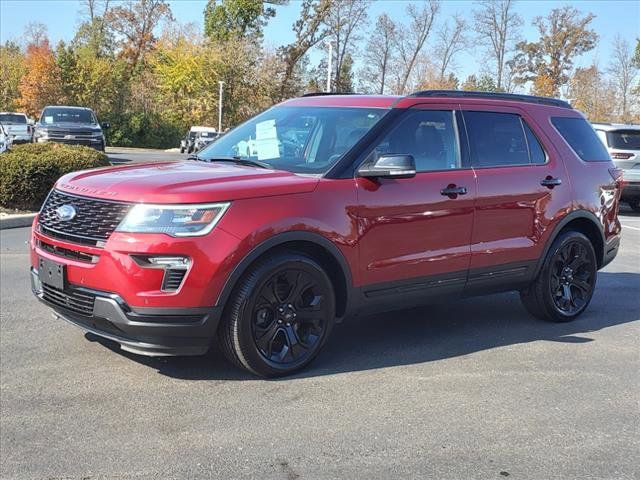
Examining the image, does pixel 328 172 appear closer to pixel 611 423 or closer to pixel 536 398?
pixel 536 398

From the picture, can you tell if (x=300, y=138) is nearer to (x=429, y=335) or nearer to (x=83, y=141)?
(x=429, y=335)

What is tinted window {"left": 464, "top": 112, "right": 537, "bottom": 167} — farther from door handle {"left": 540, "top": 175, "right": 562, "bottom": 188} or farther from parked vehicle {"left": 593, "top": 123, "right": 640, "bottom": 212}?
parked vehicle {"left": 593, "top": 123, "right": 640, "bottom": 212}

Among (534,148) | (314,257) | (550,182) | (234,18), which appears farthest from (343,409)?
(234,18)

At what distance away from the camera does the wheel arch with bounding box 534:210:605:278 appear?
5.64 metres

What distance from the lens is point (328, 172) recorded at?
4.39 meters

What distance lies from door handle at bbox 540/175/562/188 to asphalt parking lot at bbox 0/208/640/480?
3.97 feet

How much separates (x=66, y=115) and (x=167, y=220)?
20.8 metres

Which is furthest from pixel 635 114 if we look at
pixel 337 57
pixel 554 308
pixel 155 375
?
pixel 155 375

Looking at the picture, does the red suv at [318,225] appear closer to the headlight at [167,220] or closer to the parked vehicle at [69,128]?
the headlight at [167,220]

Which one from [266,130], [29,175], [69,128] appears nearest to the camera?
[266,130]

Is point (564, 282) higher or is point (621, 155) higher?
point (621, 155)

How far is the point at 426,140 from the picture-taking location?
195 inches

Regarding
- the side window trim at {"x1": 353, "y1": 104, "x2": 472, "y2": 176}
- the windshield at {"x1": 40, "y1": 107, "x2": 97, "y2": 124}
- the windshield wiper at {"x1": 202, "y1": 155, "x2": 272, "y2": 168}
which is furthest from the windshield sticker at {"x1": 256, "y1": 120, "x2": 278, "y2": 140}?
the windshield at {"x1": 40, "y1": 107, "x2": 97, "y2": 124}

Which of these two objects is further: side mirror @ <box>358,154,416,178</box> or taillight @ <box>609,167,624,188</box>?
taillight @ <box>609,167,624,188</box>
